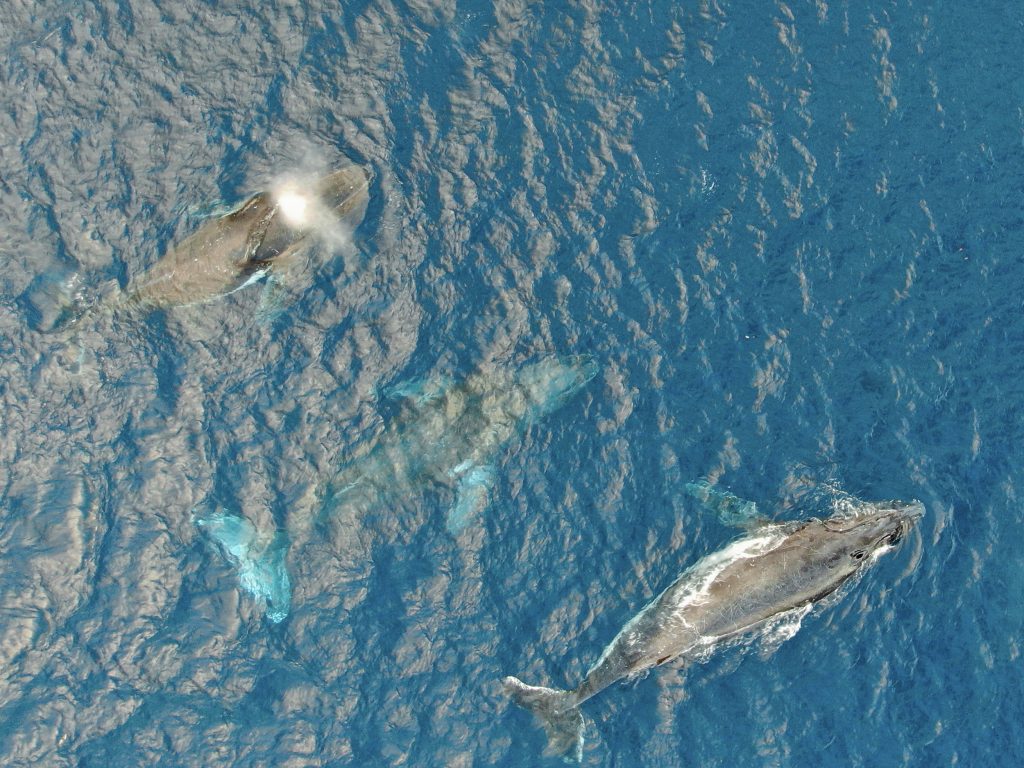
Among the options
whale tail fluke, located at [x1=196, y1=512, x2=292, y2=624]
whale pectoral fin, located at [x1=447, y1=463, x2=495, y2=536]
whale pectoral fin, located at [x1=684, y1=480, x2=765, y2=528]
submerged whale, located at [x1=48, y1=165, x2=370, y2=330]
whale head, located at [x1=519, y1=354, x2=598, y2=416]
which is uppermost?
submerged whale, located at [x1=48, y1=165, x2=370, y2=330]

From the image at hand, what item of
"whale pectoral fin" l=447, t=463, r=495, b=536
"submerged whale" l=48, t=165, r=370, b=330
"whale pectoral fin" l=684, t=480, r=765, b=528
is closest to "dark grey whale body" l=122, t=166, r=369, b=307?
"submerged whale" l=48, t=165, r=370, b=330

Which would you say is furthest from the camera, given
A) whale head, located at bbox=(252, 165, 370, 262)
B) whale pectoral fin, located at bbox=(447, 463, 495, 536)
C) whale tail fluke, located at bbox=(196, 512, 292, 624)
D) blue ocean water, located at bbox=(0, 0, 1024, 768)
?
whale head, located at bbox=(252, 165, 370, 262)

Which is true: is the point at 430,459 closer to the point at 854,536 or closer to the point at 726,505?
the point at 726,505

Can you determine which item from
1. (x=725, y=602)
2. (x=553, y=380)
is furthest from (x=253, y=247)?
(x=725, y=602)

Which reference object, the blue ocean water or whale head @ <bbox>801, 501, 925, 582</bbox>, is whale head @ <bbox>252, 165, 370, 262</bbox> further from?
whale head @ <bbox>801, 501, 925, 582</bbox>

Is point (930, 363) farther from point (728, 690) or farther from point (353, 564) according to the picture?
point (353, 564)

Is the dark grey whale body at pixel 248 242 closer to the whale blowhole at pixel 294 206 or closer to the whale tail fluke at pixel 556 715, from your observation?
the whale blowhole at pixel 294 206

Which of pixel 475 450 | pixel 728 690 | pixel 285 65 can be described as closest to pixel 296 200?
pixel 285 65
